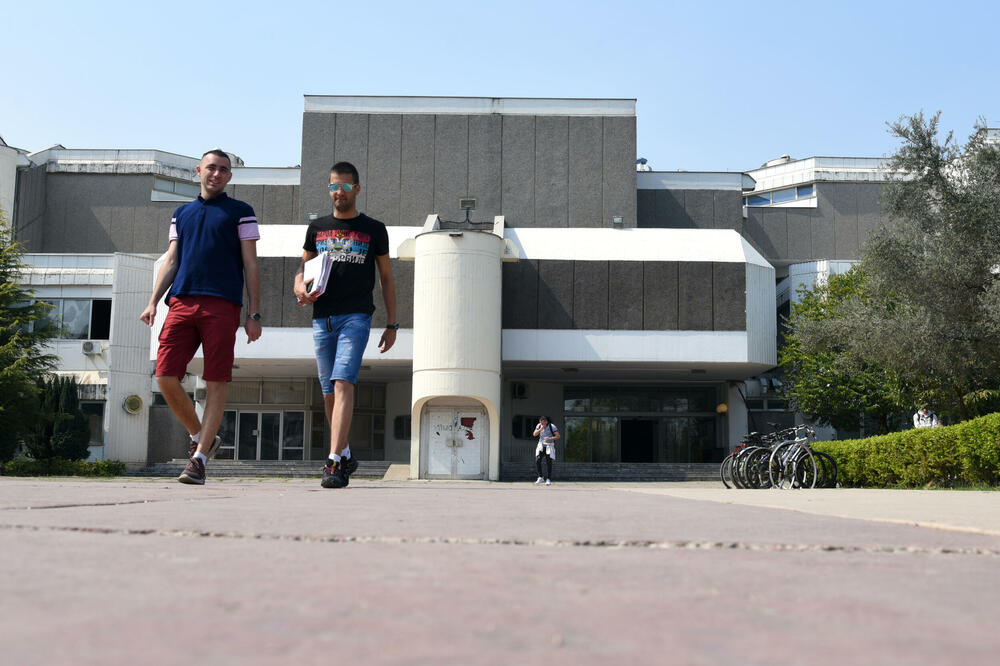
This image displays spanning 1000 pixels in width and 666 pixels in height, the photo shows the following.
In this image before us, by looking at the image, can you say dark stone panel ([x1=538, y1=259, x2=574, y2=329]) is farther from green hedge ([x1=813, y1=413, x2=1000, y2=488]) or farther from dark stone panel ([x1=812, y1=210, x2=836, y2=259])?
dark stone panel ([x1=812, y1=210, x2=836, y2=259])

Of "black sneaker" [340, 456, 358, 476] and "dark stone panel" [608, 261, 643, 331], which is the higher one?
"dark stone panel" [608, 261, 643, 331]

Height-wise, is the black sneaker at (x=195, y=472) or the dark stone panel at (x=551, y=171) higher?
the dark stone panel at (x=551, y=171)

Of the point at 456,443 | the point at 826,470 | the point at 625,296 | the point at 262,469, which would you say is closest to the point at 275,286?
the point at 262,469

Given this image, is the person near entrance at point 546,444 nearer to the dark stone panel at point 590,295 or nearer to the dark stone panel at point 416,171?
the dark stone panel at point 590,295

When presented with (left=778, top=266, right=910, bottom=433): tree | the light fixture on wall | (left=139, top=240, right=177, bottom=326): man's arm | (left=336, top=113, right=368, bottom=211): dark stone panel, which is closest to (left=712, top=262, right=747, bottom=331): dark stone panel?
(left=778, top=266, right=910, bottom=433): tree

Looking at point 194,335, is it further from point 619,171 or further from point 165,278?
point 619,171

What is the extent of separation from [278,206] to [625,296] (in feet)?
54.8

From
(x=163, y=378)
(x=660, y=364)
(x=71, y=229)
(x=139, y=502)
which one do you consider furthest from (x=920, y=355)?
(x=71, y=229)

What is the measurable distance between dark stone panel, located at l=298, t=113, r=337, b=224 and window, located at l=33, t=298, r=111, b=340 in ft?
26.9

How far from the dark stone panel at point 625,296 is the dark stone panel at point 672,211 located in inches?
370

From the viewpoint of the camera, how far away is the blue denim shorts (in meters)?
6.39

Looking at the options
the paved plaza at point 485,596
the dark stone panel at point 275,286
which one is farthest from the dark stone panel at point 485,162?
the paved plaza at point 485,596

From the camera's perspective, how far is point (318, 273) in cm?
648

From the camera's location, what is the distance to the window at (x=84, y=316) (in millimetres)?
35375
